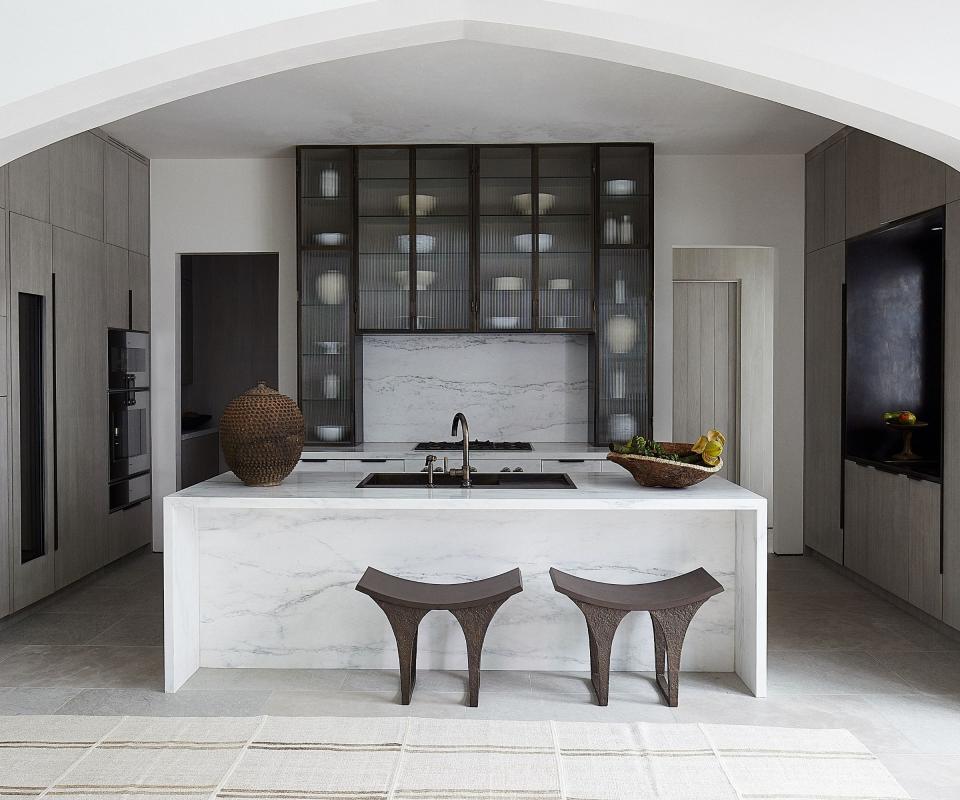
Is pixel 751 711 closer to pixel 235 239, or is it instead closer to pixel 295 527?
pixel 295 527

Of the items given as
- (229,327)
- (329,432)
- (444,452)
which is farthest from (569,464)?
(229,327)

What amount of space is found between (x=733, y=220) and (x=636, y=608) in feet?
11.7

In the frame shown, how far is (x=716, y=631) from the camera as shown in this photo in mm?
3395

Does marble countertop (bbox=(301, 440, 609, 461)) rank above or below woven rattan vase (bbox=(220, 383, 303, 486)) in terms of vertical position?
below

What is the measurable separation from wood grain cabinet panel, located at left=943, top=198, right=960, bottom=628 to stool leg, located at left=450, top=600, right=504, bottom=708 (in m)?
2.29

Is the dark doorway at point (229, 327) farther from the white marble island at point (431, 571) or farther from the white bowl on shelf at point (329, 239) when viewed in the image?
the white marble island at point (431, 571)

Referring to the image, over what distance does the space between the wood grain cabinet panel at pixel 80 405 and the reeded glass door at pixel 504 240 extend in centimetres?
238

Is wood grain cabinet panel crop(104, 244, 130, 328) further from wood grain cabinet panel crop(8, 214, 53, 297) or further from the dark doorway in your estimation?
the dark doorway

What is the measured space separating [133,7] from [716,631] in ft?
9.97

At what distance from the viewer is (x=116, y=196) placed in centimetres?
525

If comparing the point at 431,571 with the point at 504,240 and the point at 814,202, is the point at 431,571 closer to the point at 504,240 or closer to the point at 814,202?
the point at 504,240

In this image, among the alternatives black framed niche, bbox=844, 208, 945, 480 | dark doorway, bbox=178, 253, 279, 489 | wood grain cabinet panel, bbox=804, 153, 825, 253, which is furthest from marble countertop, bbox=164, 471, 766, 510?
dark doorway, bbox=178, 253, 279, 489

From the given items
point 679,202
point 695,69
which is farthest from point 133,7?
point 679,202

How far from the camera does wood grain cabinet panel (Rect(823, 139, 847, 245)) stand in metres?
5.05
